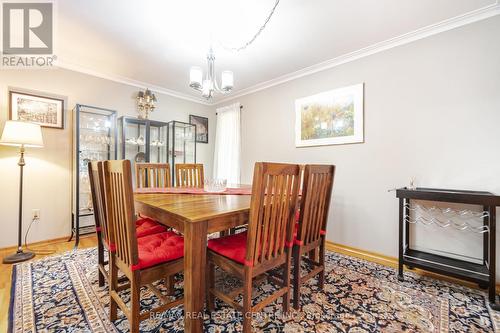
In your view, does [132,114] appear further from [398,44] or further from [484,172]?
[484,172]

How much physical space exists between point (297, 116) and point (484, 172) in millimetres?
2000

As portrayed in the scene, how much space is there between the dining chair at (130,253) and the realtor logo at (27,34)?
178 cm

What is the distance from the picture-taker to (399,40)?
230 cm

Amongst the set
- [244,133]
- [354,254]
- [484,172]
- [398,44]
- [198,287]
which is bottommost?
[354,254]

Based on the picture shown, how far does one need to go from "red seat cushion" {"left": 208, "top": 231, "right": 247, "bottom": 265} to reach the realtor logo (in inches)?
94.2

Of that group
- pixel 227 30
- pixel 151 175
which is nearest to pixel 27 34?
pixel 151 175

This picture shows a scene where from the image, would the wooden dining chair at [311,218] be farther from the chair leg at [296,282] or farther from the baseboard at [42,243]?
the baseboard at [42,243]

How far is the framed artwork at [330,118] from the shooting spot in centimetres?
262

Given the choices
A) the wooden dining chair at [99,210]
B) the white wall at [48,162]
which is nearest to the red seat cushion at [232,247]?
the wooden dining chair at [99,210]

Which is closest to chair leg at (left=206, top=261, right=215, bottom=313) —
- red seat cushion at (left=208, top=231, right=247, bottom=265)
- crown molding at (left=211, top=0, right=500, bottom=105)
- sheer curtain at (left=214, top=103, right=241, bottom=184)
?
red seat cushion at (left=208, top=231, right=247, bottom=265)

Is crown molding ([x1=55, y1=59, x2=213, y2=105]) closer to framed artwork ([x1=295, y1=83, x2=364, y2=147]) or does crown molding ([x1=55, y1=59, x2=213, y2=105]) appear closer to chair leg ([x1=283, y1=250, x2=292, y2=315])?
framed artwork ([x1=295, y1=83, x2=364, y2=147])

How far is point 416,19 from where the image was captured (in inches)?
79.0

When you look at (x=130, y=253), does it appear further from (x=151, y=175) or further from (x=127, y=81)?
(x=127, y=81)

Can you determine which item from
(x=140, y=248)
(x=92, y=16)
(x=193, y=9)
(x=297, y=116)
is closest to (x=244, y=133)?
(x=297, y=116)
